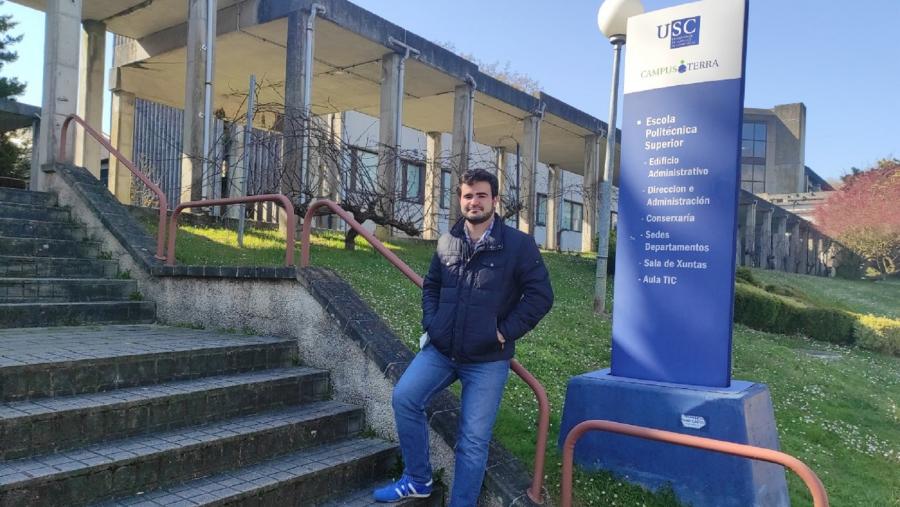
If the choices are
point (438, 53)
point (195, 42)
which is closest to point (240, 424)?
point (195, 42)

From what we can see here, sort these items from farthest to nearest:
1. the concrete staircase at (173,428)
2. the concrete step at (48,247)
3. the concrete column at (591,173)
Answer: the concrete column at (591,173) < the concrete step at (48,247) < the concrete staircase at (173,428)

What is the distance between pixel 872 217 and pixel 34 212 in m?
38.2

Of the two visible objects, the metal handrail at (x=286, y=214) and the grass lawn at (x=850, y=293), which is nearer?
the metal handrail at (x=286, y=214)

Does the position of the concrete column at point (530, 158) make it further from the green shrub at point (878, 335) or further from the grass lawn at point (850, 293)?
the green shrub at point (878, 335)

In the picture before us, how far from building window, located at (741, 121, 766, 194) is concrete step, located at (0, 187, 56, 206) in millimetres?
54643

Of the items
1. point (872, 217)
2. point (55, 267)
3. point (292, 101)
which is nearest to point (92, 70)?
point (292, 101)

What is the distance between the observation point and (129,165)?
682cm

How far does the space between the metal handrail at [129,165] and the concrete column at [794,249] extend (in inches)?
1642

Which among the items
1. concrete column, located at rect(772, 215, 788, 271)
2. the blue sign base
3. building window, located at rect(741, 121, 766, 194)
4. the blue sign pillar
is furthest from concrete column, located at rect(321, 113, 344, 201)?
building window, located at rect(741, 121, 766, 194)

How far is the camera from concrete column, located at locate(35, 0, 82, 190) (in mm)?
8164

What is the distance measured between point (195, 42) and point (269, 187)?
3.09 metres

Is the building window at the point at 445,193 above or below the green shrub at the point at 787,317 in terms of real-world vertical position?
above

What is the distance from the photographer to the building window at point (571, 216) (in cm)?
3362

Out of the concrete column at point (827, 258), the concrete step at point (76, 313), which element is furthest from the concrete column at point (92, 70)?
the concrete column at point (827, 258)
